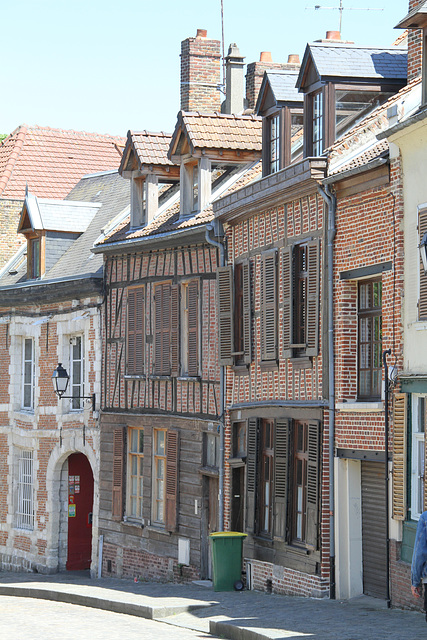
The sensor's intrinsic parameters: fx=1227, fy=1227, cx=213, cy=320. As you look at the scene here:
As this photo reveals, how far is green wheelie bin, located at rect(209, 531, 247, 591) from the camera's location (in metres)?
18.2

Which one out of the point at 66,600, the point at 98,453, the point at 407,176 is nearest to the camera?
the point at 407,176

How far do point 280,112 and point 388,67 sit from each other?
178cm

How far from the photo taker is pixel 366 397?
1594 centimetres

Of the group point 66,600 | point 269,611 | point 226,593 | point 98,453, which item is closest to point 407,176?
point 269,611

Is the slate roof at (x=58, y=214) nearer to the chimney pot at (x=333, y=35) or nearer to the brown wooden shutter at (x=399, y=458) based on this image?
the chimney pot at (x=333, y=35)

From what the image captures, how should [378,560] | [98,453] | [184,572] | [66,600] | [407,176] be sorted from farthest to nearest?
1. [98,453]
2. [184,572]
3. [66,600]
4. [378,560]
5. [407,176]

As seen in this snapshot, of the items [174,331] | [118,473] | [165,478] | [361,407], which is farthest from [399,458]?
[118,473]

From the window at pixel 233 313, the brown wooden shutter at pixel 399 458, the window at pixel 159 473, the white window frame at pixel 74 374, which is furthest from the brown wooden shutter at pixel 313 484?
the white window frame at pixel 74 374

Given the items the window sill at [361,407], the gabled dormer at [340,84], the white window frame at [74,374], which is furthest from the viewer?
the white window frame at [74,374]

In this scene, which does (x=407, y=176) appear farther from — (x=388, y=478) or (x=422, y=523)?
(x=422, y=523)

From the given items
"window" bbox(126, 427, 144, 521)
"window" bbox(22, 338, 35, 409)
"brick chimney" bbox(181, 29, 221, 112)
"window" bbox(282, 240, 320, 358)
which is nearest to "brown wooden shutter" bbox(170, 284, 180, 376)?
"window" bbox(126, 427, 144, 521)

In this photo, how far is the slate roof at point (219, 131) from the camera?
2130cm

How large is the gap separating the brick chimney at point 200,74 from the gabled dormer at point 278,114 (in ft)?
25.4

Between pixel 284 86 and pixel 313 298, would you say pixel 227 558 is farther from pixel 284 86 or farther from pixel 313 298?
pixel 284 86
